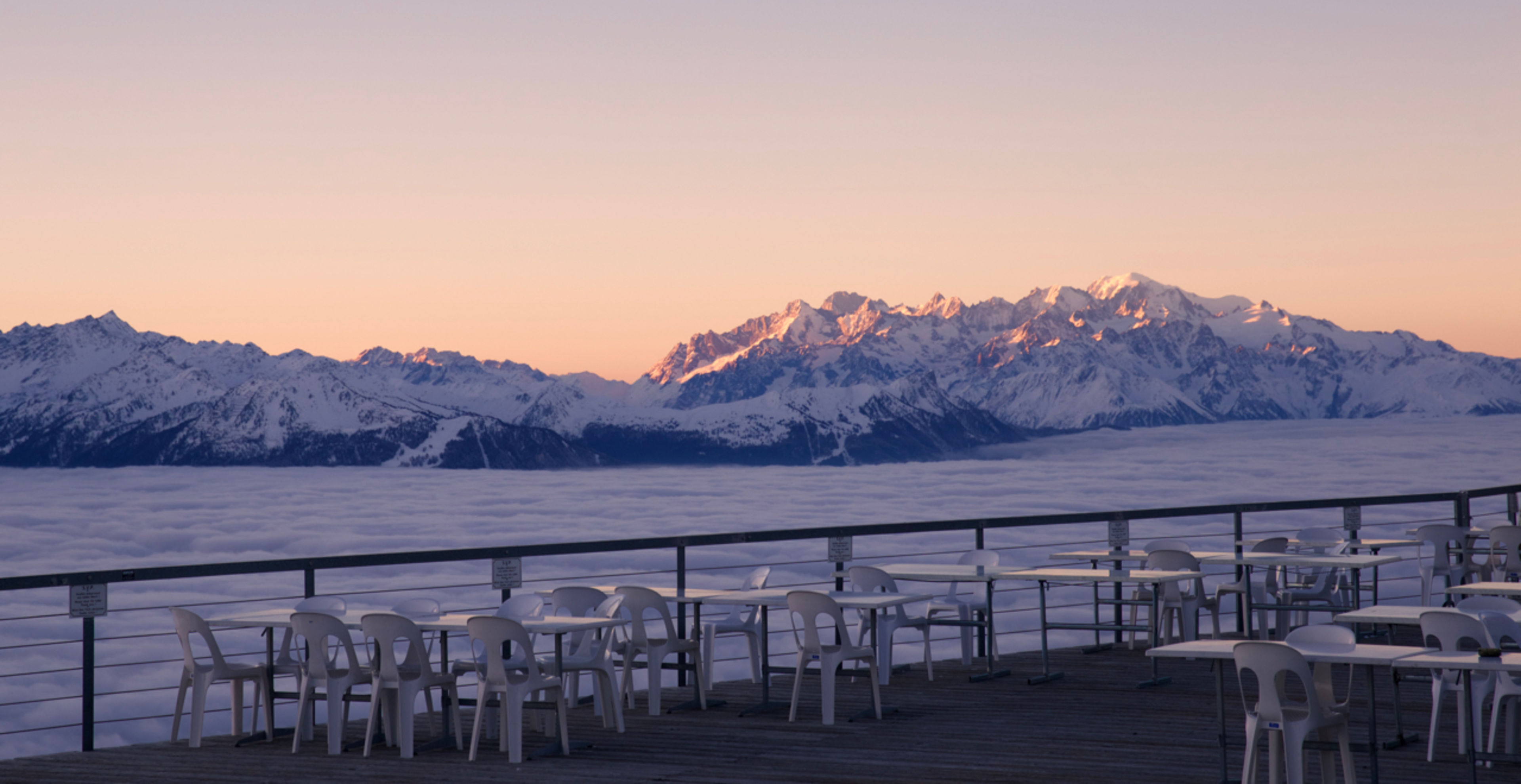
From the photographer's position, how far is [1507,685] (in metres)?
5.66

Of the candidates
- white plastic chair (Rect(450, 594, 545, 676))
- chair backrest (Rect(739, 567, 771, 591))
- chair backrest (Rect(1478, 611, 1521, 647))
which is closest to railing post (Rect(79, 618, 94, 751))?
white plastic chair (Rect(450, 594, 545, 676))

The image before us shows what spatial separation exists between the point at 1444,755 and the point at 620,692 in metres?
4.08

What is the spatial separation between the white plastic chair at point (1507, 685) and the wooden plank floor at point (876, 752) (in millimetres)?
144

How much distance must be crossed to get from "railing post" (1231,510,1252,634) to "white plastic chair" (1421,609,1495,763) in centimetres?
263

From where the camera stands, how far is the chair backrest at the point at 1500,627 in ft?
19.2

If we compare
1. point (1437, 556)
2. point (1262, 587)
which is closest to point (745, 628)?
point (1262, 587)

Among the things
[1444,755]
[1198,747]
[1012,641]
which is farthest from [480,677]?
[1012,641]

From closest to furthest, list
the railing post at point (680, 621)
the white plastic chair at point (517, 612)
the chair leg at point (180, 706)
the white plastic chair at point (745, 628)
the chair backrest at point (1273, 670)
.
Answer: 1. the chair backrest at point (1273, 670)
2. the white plastic chair at point (517, 612)
3. the chair leg at point (180, 706)
4. the railing post at point (680, 621)
5. the white plastic chair at point (745, 628)

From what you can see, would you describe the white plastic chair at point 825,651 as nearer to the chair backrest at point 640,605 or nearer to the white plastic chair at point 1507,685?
the chair backrest at point 640,605

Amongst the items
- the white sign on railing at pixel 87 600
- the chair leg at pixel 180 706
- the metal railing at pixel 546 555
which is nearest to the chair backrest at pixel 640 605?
the metal railing at pixel 546 555

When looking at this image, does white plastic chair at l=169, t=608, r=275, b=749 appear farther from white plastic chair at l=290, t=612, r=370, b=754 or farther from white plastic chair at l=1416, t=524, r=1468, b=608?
white plastic chair at l=1416, t=524, r=1468, b=608

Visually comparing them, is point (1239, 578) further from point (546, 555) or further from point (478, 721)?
point (478, 721)

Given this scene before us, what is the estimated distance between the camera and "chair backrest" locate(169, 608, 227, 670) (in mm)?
6605

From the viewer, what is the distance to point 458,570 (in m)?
165
